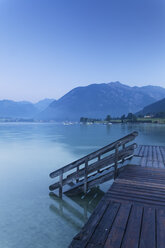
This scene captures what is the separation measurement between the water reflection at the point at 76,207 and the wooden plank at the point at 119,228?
301 cm

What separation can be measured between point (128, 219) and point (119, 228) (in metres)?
0.41

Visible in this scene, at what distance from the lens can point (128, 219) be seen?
12.5 feet

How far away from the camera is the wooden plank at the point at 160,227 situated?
→ 3.06 meters

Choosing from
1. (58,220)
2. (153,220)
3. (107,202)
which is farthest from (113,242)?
(58,220)

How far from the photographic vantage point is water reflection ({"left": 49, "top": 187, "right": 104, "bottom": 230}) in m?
6.90

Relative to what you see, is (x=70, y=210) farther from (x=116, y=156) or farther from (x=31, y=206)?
(x=116, y=156)

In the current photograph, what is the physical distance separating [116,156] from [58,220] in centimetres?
357

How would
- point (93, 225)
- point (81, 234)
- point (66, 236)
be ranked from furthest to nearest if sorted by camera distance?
point (66, 236)
point (93, 225)
point (81, 234)

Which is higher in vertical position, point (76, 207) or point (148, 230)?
point (148, 230)

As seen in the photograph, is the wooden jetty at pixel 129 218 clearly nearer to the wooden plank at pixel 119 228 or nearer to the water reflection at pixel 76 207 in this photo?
the wooden plank at pixel 119 228

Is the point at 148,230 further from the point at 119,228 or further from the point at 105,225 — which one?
the point at 105,225

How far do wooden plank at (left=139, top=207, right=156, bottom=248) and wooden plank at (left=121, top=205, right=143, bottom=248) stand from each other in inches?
3.5

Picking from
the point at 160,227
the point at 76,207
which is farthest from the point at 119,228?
the point at 76,207

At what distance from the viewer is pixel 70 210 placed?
762cm
